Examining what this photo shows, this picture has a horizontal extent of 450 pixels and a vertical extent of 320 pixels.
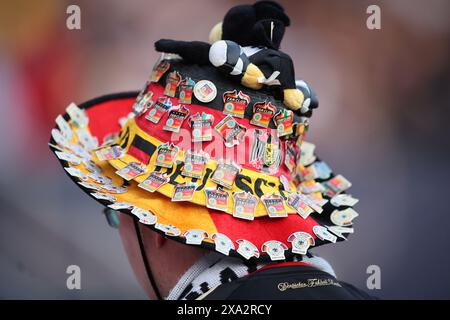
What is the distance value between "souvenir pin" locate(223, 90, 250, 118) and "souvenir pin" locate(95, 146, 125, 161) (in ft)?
0.93

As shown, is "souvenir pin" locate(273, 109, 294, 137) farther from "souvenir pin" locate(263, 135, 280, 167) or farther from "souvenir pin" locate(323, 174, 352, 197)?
"souvenir pin" locate(323, 174, 352, 197)

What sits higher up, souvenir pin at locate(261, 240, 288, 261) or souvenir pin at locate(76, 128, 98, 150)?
souvenir pin at locate(76, 128, 98, 150)

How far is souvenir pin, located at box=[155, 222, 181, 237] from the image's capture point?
982 mm

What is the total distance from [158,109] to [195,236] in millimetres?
346

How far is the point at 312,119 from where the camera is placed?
250 centimetres

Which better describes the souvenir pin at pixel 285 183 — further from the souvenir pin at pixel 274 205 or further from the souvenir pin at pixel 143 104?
the souvenir pin at pixel 143 104

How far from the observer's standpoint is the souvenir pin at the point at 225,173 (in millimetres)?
1072

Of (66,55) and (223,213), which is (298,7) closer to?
(66,55)

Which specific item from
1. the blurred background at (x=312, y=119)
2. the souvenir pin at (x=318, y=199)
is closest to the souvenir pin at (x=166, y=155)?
the souvenir pin at (x=318, y=199)

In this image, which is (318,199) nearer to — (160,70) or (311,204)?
(311,204)

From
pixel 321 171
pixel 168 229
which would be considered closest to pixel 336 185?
pixel 321 171

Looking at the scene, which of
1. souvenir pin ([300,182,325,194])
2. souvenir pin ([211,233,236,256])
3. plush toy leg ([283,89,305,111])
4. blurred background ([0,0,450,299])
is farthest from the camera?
blurred background ([0,0,450,299])

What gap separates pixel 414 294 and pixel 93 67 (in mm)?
2059

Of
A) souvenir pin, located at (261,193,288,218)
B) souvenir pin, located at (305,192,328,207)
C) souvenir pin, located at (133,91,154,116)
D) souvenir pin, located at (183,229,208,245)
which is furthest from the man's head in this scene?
souvenir pin, located at (305,192,328,207)
